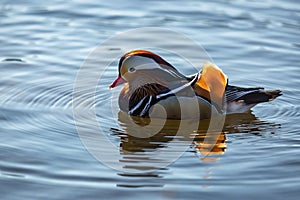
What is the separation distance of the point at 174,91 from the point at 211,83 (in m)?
0.45

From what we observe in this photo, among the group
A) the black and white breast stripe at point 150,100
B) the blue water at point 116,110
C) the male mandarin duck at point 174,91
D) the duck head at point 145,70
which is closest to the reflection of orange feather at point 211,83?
the male mandarin duck at point 174,91

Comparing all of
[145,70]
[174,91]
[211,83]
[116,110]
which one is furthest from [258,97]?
[116,110]

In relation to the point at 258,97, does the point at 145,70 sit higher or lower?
higher

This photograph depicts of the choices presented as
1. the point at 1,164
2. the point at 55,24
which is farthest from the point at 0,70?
the point at 1,164

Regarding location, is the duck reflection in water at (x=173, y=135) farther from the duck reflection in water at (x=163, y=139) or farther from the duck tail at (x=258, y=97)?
the duck tail at (x=258, y=97)

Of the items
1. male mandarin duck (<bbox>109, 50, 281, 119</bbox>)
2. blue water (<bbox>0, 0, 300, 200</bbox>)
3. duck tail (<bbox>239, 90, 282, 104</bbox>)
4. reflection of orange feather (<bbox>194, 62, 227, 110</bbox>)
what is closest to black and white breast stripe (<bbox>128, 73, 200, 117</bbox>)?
male mandarin duck (<bbox>109, 50, 281, 119</bbox>)

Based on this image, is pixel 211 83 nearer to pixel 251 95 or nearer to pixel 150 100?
pixel 251 95

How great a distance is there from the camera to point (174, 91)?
8859 millimetres

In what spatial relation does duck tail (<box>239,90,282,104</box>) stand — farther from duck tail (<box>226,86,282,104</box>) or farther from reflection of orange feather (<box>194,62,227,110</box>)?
reflection of orange feather (<box>194,62,227,110</box>)

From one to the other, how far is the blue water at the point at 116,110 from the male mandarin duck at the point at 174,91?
24 centimetres

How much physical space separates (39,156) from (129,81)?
1989mm

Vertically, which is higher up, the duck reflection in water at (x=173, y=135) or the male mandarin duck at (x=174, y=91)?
the male mandarin duck at (x=174, y=91)

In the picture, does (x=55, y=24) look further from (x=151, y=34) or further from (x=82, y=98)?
(x=82, y=98)

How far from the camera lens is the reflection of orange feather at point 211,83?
8922 millimetres
